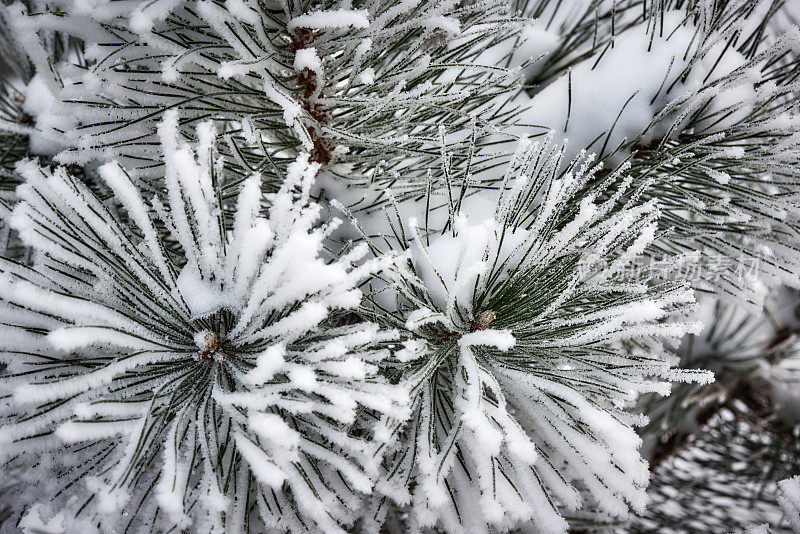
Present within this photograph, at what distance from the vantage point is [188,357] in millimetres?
642

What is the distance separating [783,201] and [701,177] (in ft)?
0.40

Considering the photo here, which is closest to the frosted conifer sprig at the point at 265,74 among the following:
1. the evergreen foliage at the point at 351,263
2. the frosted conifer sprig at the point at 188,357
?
the evergreen foliage at the point at 351,263

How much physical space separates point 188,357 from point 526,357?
428 millimetres

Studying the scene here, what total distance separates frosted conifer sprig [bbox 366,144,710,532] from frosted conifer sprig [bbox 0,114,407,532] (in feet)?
0.29

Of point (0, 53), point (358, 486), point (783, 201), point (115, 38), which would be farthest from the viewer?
point (0, 53)

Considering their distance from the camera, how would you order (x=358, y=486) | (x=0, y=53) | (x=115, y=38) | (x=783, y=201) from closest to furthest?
(x=358, y=486)
(x=115, y=38)
(x=783, y=201)
(x=0, y=53)

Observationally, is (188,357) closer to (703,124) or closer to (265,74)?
(265,74)

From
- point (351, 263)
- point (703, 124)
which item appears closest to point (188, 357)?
point (351, 263)

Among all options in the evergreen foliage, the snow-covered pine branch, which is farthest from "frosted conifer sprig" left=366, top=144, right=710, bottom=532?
the snow-covered pine branch

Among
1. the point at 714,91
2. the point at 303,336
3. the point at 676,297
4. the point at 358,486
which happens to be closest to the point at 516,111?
the point at 714,91

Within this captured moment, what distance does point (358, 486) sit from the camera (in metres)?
0.55

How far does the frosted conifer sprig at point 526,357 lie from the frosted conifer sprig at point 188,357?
0.09 meters

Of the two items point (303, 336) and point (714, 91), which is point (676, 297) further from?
point (303, 336)

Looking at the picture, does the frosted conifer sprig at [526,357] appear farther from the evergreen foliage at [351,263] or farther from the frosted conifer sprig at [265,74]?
the frosted conifer sprig at [265,74]
